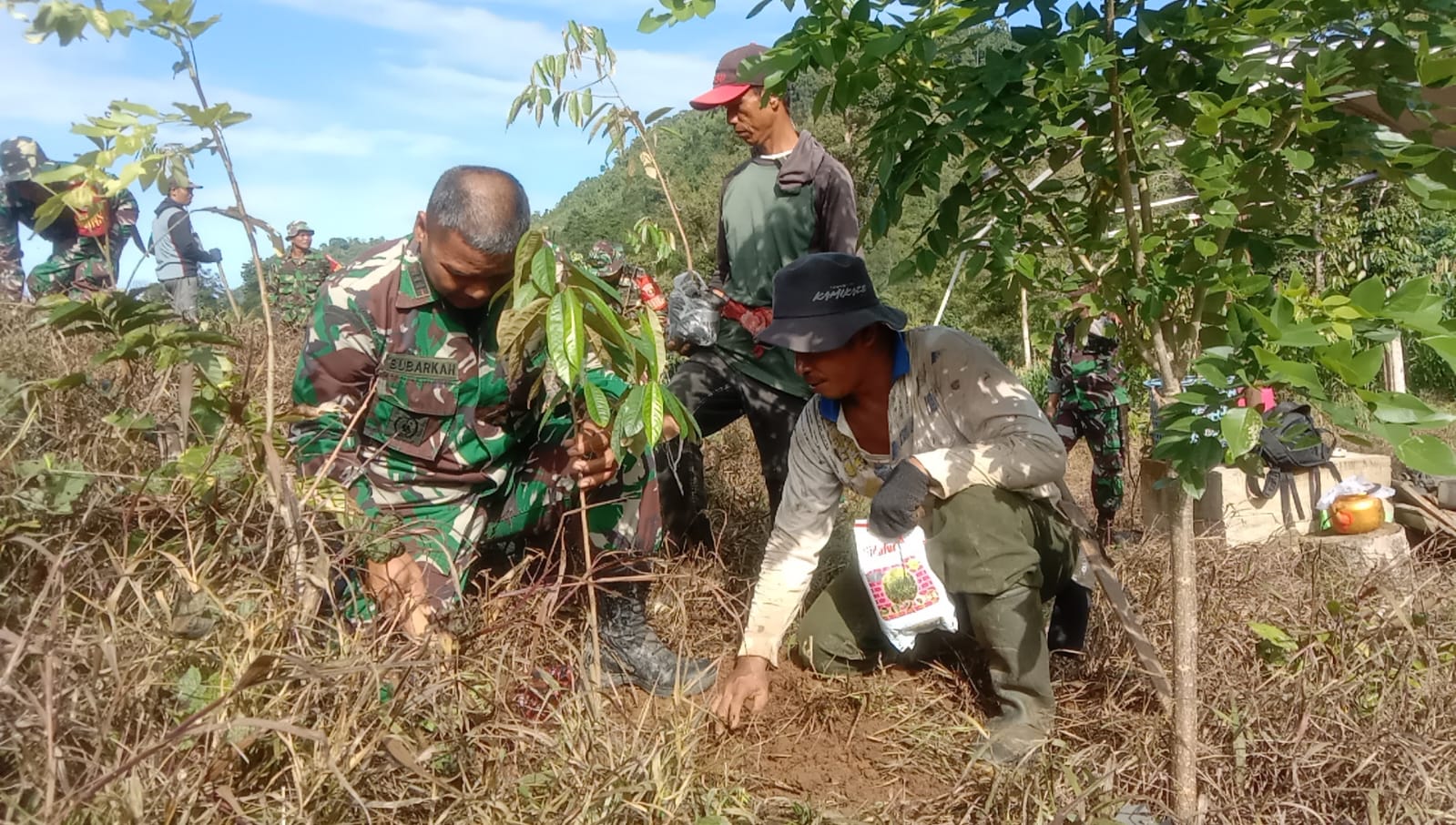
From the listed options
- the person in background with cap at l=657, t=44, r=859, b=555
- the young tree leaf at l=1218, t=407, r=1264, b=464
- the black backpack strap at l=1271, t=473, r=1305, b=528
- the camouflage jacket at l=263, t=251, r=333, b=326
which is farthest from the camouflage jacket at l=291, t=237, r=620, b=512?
the camouflage jacket at l=263, t=251, r=333, b=326

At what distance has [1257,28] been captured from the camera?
1.41 m

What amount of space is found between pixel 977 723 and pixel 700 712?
674mm

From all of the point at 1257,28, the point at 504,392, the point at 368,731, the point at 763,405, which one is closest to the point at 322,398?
the point at 504,392

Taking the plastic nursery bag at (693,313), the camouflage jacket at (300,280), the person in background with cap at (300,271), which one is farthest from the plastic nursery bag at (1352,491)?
the person in background with cap at (300,271)

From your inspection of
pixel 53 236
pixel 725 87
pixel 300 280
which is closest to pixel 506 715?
pixel 725 87

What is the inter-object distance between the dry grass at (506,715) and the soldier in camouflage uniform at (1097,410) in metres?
1.82

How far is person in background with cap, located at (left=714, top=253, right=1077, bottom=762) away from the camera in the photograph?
6.92 feet

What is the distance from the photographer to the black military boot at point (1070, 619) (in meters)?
2.42

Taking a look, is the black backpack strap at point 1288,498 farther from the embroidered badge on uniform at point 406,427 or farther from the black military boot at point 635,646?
the embroidered badge on uniform at point 406,427

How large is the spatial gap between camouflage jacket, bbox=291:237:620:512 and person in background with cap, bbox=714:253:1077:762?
81 centimetres

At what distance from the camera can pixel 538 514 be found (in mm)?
2646

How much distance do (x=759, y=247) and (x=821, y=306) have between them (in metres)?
1.00

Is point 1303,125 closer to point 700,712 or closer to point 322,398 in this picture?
point 700,712

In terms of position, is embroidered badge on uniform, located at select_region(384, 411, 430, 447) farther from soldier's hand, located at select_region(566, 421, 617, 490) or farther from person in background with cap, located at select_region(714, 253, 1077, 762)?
person in background with cap, located at select_region(714, 253, 1077, 762)
